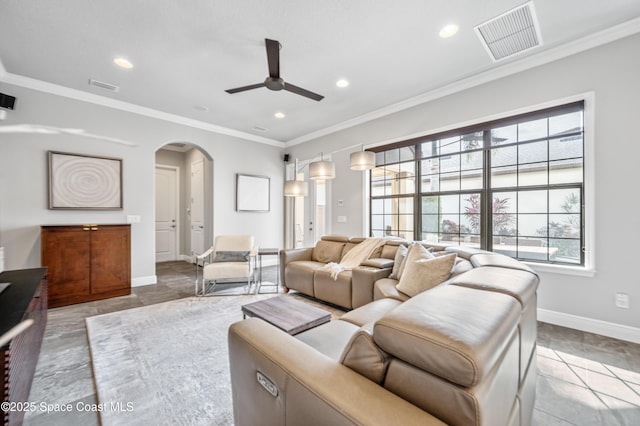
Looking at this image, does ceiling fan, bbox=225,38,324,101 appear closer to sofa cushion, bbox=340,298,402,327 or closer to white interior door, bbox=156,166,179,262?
sofa cushion, bbox=340,298,402,327

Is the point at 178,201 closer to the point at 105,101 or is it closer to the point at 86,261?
the point at 105,101

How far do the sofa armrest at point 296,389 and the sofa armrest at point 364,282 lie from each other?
1938mm

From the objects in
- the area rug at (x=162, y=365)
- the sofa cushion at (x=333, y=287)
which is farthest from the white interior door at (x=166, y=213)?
→ the sofa cushion at (x=333, y=287)

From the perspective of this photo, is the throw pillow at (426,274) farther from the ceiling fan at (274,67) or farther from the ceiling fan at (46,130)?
the ceiling fan at (46,130)

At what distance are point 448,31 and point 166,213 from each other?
270 inches

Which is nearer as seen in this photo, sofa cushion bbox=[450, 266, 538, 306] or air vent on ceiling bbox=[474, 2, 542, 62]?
sofa cushion bbox=[450, 266, 538, 306]

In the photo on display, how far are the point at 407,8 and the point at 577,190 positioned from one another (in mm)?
2573

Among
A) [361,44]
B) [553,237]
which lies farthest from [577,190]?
[361,44]

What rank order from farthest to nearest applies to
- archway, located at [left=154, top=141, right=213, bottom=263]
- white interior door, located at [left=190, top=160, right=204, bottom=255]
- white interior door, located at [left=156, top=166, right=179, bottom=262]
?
white interior door, located at [left=156, top=166, right=179, bottom=262]
archway, located at [left=154, top=141, right=213, bottom=263]
white interior door, located at [left=190, top=160, right=204, bottom=255]

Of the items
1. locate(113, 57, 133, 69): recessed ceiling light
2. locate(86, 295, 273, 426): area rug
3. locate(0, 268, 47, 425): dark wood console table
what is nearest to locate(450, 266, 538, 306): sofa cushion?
locate(86, 295, 273, 426): area rug

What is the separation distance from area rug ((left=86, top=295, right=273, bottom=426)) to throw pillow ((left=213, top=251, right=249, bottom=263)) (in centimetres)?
95

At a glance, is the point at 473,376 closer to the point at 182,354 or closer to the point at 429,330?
the point at 429,330

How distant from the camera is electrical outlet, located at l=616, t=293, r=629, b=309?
8.08 feet

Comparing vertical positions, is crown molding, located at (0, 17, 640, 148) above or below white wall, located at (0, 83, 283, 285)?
above
